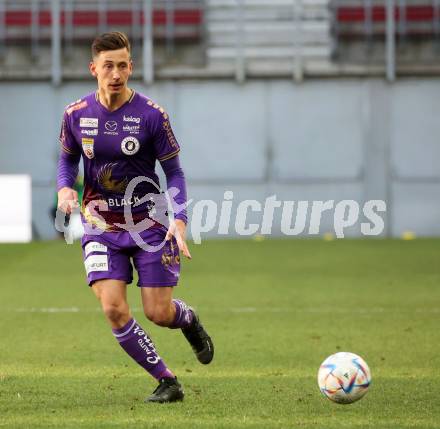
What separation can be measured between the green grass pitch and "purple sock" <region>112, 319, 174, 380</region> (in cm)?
22

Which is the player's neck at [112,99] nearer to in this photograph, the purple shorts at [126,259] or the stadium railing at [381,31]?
the purple shorts at [126,259]

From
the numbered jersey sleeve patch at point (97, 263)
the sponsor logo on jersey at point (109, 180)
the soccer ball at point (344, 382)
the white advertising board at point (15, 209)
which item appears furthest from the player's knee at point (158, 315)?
the white advertising board at point (15, 209)

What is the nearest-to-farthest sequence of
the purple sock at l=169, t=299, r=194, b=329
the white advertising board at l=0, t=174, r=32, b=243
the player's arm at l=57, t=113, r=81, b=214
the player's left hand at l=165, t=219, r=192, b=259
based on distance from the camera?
the player's left hand at l=165, t=219, r=192, b=259
the player's arm at l=57, t=113, r=81, b=214
the purple sock at l=169, t=299, r=194, b=329
the white advertising board at l=0, t=174, r=32, b=243

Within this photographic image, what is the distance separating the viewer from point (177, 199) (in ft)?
23.0

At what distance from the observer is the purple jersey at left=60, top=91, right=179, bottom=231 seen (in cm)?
697

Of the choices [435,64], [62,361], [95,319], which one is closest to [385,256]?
[435,64]

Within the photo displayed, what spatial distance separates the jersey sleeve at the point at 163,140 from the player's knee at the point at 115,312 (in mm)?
910

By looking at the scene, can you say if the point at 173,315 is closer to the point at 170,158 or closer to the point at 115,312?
the point at 115,312

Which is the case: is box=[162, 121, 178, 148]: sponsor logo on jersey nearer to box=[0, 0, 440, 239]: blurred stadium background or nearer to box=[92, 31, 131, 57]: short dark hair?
box=[92, 31, 131, 57]: short dark hair

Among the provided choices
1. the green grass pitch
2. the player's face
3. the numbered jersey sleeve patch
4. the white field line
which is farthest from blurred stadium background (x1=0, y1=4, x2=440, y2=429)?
the player's face

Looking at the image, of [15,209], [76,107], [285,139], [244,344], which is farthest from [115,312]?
[285,139]

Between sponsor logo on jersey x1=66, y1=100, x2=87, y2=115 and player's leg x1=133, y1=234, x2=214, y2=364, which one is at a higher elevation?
sponsor logo on jersey x1=66, y1=100, x2=87, y2=115

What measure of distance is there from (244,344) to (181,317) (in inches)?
107

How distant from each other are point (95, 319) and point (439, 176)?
13.8 metres
